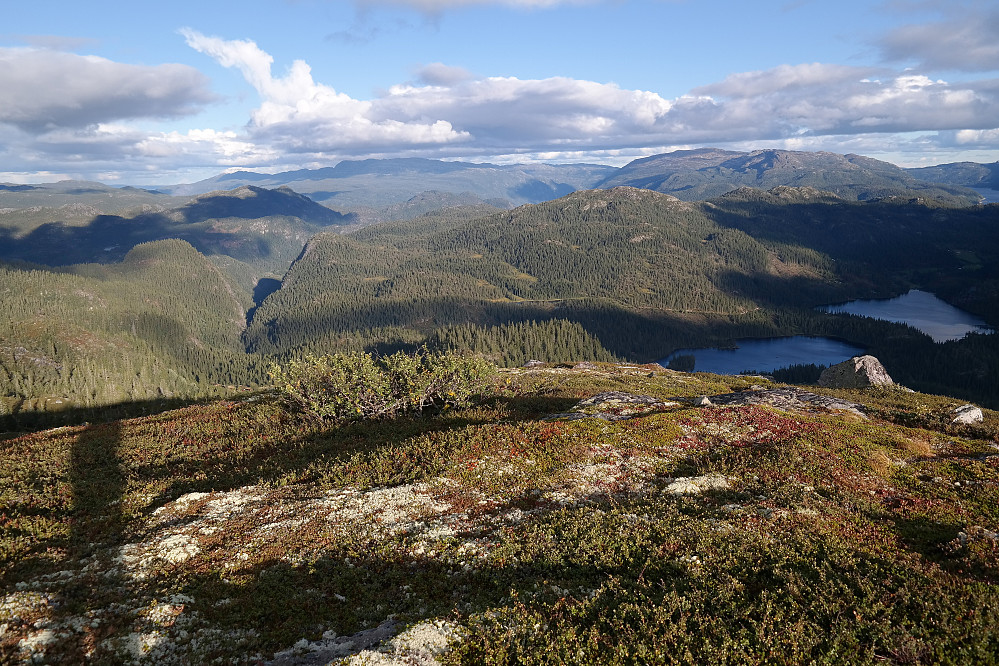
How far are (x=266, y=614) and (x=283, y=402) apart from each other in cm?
3436

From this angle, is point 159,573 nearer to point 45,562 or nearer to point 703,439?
point 45,562

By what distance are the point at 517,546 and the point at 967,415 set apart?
46477 mm

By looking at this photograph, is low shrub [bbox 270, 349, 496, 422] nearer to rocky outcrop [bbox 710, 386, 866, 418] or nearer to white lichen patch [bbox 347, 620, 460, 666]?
rocky outcrop [bbox 710, 386, 866, 418]

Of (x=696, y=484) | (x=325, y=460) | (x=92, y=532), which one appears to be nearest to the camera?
(x=92, y=532)

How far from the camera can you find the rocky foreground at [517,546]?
1259 cm

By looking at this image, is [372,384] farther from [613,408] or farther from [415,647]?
[415,647]

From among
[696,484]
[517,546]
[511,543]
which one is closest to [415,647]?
[517,546]

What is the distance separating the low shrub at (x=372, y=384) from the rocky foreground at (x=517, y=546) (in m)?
6.23

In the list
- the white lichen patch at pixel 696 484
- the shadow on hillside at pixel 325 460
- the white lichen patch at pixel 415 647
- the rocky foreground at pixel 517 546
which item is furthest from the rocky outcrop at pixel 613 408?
the white lichen patch at pixel 415 647

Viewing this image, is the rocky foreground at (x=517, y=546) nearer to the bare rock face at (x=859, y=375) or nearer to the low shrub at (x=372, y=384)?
the low shrub at (x=372, y=384)

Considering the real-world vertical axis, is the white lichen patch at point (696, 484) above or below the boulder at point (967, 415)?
above

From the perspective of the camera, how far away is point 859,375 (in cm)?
8838

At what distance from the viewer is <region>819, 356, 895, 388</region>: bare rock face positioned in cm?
8700

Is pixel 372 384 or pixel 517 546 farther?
pixel 372 384
